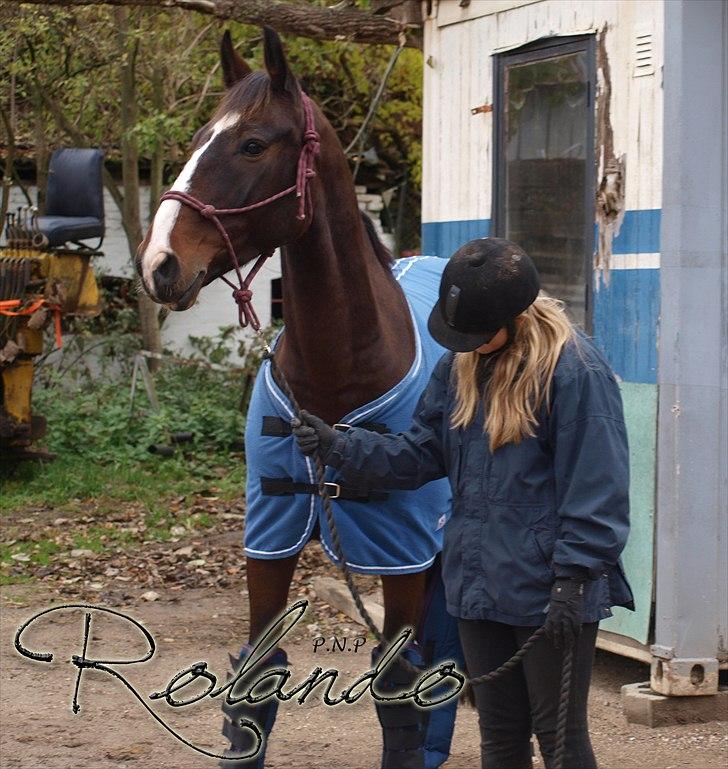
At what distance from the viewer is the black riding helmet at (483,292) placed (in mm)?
2760

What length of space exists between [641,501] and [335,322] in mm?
1691

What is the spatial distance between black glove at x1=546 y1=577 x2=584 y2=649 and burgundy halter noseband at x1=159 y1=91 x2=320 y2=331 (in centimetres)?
106

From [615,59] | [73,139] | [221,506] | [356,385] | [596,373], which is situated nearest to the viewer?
[596,373]

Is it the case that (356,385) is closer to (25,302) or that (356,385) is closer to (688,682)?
(688,682)

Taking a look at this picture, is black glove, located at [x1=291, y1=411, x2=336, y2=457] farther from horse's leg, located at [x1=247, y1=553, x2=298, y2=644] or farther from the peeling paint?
the peeling paint

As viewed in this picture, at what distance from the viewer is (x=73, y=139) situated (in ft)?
38.2

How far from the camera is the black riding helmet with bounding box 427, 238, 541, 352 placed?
2760 millimetres

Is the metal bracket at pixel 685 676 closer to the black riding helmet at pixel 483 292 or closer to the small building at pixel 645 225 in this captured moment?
the small building at pixel 645 225

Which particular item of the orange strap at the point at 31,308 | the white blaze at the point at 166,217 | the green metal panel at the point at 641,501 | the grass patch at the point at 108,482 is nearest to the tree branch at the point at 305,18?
the green metal panel at the point at 641,501

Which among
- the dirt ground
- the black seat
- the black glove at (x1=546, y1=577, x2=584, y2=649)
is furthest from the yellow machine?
the black glove at (x1=546, y1=577, x2=584, y2=649)

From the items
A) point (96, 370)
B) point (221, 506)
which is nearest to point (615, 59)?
point (221, 506)

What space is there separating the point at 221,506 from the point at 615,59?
464 centimetres

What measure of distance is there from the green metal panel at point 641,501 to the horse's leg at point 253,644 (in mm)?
1535

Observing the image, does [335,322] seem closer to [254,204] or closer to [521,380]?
[254,204]
